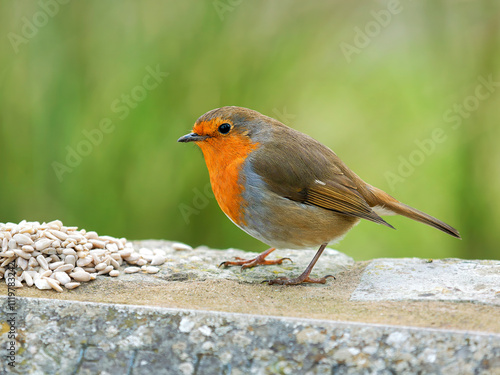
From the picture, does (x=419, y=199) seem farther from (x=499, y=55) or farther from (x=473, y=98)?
(x=499, y=55)

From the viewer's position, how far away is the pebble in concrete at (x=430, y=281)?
9.27 feet

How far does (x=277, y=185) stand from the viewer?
3.34 m

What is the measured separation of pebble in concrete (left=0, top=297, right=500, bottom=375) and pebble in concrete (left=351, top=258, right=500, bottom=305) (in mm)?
547

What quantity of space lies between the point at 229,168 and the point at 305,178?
1.36 feet

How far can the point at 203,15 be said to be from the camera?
484cm

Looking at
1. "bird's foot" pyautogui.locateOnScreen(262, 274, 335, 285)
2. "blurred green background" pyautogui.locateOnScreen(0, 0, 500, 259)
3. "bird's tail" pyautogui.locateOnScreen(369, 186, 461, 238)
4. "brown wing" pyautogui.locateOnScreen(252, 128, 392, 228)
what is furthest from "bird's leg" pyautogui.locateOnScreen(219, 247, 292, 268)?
"blurred green background" pyautogui.locateOnScreen(0, 0, 500, 259)

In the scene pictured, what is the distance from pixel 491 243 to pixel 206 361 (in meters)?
3.11

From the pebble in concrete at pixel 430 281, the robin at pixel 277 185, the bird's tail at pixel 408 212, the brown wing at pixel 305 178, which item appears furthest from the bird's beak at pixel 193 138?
the pebble in concrete at pixel 430 281

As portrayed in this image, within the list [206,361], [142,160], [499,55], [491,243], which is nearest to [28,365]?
[206,361]

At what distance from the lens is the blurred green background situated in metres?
4.71

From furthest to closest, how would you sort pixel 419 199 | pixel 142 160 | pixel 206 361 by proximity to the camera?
pixel 419 199, pixel 142 160, pixel 206 361

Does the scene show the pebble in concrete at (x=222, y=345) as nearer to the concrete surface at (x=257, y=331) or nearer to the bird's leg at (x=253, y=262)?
the concrete surface at (x=257, y=331)

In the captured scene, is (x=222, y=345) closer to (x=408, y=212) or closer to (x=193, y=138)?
(x=193, y=138)

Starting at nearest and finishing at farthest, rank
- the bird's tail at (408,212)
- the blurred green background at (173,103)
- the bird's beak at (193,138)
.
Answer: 1. the bird's beak at (193,138)
2. the bird's tail at (408,212)
3. the blurred green background at (173,103)
